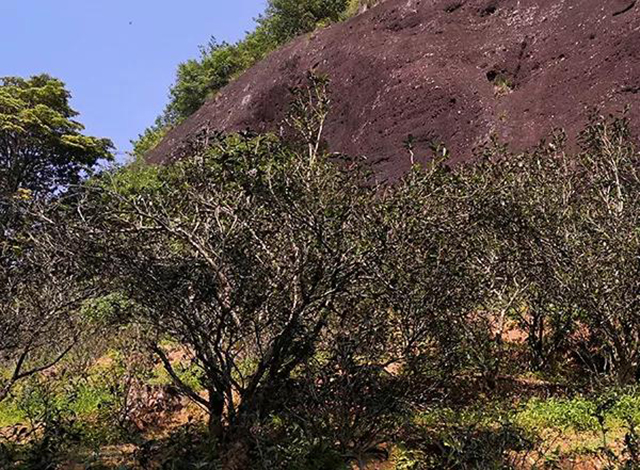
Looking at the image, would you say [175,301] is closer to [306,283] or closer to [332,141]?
[306,283]

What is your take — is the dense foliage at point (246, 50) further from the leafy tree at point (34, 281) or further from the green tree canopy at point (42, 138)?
Result: the leafy tree at point (34, 281)

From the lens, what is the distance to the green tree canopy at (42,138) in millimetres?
19922

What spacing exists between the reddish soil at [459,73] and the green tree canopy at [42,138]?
12.5ft

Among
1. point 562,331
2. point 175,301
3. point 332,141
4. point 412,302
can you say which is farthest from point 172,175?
point 332,141

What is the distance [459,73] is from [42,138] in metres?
13.5

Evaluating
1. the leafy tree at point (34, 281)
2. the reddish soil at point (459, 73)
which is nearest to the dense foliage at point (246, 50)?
the reddish soil at point (459, 73)

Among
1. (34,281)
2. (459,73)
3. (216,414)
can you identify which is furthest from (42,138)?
(216,414)

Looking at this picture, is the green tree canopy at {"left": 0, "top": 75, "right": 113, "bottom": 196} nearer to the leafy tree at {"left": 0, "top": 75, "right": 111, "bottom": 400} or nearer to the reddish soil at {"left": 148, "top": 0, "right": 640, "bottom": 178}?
the reddish soil at {"left": 148, "top": 0, "right": 640, "bottom": 178}

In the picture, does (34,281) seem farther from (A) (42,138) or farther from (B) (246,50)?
(B) (246,50)

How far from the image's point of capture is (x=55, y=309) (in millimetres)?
5844

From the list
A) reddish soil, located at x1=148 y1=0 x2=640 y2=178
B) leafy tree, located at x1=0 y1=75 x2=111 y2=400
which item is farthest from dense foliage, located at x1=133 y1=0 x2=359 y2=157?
leafy tree, located at x1=0 y1=75 x2=111 y2=400

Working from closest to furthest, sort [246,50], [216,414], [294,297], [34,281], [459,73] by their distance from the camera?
[294,297], [216,414], [34,281], [459,73], [246,50]

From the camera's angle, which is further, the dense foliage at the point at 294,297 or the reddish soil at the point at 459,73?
the reddish soil at the point at 459,73

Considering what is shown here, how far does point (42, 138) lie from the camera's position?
20.4 m
